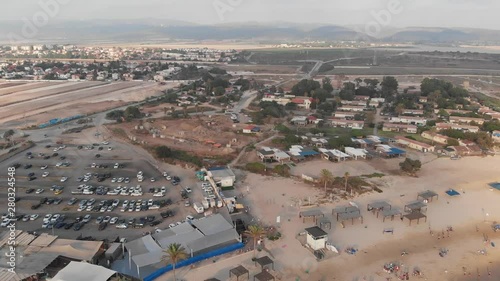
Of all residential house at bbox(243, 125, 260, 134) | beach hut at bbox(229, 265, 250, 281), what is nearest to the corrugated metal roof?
beach hut at bbox(229, 265, 250, 281)

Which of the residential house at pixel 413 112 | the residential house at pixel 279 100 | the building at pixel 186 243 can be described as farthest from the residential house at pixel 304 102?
the building at pixel 186 243

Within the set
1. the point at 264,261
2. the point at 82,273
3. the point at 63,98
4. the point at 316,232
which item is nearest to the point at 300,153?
the point at 316,232

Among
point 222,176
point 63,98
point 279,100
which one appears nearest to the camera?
point 222,176

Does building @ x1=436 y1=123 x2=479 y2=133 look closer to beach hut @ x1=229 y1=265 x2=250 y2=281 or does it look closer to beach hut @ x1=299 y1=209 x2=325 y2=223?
beach hut @ x1=299 y1=209 x2=325 y2=223

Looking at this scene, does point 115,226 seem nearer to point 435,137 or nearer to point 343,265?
point 343,265

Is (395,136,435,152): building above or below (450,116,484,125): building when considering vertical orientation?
below

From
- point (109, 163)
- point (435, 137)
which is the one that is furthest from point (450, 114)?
point (109, 163)

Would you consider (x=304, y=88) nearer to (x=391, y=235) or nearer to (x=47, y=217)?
(x=391, y=235)
